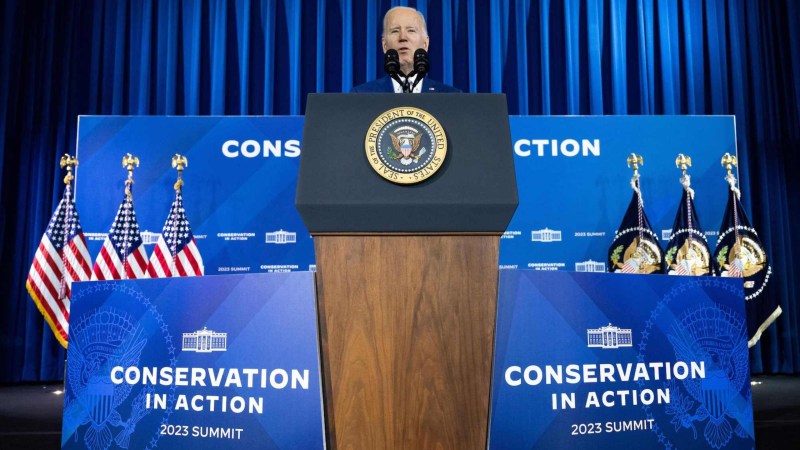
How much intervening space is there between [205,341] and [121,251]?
107 inches

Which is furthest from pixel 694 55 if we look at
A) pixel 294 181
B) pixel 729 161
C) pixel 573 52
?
pixel 294 181

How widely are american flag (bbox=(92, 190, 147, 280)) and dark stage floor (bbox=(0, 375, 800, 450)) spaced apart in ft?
2.85

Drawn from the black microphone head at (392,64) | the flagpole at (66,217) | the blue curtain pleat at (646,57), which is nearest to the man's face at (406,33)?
the black microphone head at (392,64)

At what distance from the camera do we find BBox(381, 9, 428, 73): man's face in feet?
9.16

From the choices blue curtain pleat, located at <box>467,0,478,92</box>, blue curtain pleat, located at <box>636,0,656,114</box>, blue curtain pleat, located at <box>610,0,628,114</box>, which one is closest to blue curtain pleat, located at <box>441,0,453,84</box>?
blue curtain pleat, located at <box>467,0,478,92</box>

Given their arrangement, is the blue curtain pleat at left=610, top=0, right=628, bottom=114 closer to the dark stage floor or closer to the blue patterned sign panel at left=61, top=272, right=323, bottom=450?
the dark stage floor

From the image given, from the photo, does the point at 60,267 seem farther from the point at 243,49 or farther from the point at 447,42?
the point at 447,42

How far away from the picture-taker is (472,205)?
1483 mm

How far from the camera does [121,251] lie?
405 centimetres

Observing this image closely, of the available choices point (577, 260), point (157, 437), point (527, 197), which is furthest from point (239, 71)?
point (157, 437)

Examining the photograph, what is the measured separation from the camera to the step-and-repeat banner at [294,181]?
4.25 m

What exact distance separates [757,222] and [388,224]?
17.4 ft

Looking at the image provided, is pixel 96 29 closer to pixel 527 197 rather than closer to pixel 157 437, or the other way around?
pixel 527 197

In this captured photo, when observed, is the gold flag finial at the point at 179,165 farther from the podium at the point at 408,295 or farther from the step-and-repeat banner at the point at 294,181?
the podium at the point at 408,295
